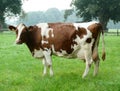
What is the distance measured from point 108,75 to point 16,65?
4.25m

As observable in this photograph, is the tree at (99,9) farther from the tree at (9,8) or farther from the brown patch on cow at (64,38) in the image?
the brown patch on cow at (64,38)

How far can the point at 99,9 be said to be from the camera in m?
61.5

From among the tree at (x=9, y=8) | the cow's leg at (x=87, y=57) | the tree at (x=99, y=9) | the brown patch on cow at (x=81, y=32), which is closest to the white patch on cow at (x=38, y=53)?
the brown patch on cow at (x=81, y=32)

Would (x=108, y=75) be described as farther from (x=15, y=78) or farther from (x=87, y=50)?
Answer: (x=15, y=78)

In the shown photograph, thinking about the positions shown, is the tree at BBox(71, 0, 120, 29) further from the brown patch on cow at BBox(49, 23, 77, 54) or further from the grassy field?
the brown patch on cow at BBox(49, 23, 77, 54)

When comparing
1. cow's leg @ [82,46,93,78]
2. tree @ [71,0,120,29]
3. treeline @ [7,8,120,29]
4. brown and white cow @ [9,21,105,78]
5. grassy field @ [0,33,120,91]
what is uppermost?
brown and white cow @ [9,21,105,78]

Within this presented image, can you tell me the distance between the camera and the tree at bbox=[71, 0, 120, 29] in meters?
60.3

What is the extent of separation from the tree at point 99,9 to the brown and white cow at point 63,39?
1927 inches

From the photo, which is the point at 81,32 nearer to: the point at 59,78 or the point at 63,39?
the point at 63,39

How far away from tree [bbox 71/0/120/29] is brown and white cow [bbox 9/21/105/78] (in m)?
49.0

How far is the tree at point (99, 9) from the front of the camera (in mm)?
60344

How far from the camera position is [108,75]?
1150 centimetres

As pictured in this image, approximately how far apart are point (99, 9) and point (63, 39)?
5128cm

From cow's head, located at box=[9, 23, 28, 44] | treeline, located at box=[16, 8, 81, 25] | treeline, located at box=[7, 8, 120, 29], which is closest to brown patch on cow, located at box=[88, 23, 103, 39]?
cow's head, located at box=[9, 23, 28, 44]
